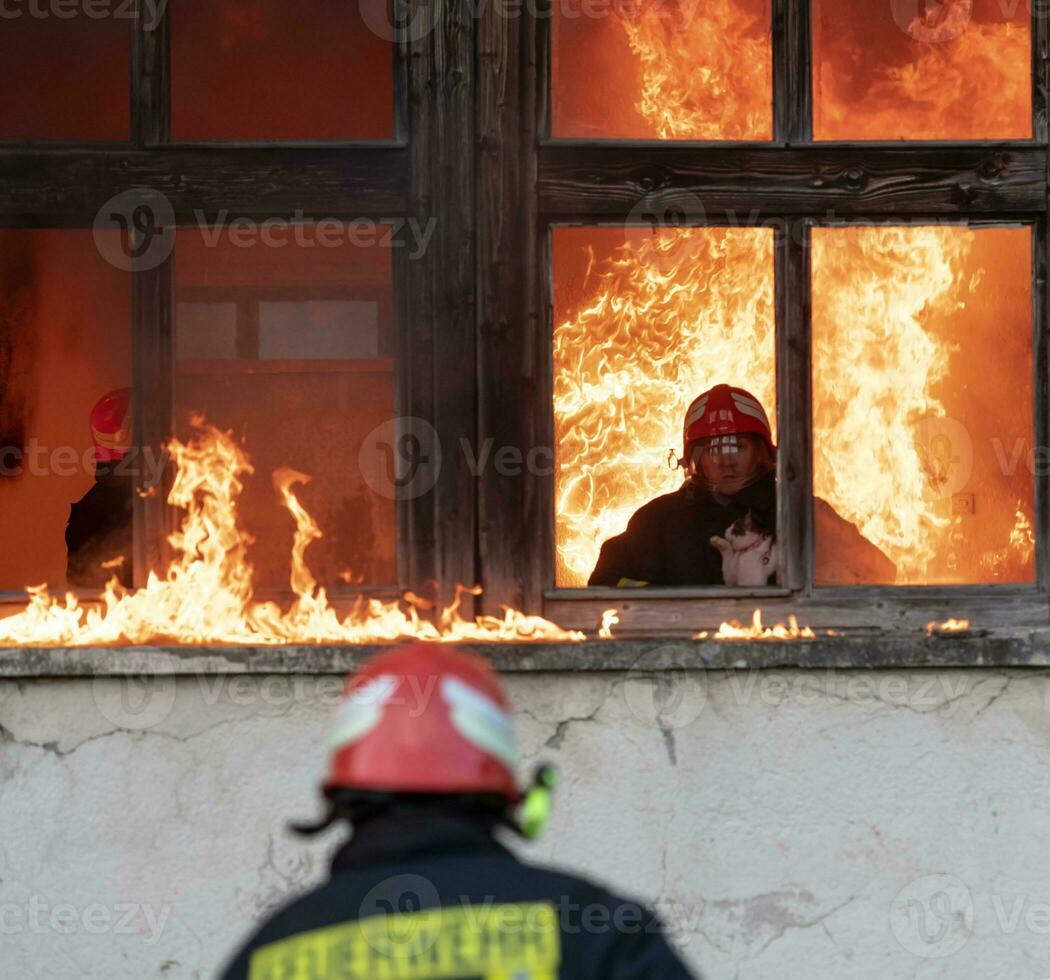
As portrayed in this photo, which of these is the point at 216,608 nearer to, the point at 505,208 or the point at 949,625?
the point at 505,208

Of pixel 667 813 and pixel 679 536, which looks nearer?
pixel 667 813

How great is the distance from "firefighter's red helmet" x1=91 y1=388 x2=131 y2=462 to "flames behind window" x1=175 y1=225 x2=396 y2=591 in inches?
10.9

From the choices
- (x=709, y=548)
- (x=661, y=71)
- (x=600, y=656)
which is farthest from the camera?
(x=661, y=71)

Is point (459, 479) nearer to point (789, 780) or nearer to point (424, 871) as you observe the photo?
point (789, 780)

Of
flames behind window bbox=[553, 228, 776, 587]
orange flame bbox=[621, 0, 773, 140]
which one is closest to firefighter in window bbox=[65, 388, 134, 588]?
flames behind window bbox=[553, 228, 776, 587]

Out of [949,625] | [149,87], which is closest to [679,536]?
[949,625]

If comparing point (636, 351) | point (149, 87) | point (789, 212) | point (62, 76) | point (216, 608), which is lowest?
point (216, 608)

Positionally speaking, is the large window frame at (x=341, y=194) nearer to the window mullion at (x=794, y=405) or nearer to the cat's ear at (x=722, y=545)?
the cat's ear at (x=722, y=545)

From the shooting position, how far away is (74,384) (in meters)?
6.44

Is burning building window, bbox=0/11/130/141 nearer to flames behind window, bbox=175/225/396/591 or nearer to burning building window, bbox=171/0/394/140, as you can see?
→ burning building window, bbox=171/0/394/140

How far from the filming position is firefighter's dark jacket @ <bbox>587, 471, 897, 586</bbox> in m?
5.32

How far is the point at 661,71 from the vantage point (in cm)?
548

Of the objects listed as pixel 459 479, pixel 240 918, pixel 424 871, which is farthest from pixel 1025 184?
pixel 424 871

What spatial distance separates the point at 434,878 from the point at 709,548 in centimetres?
333
